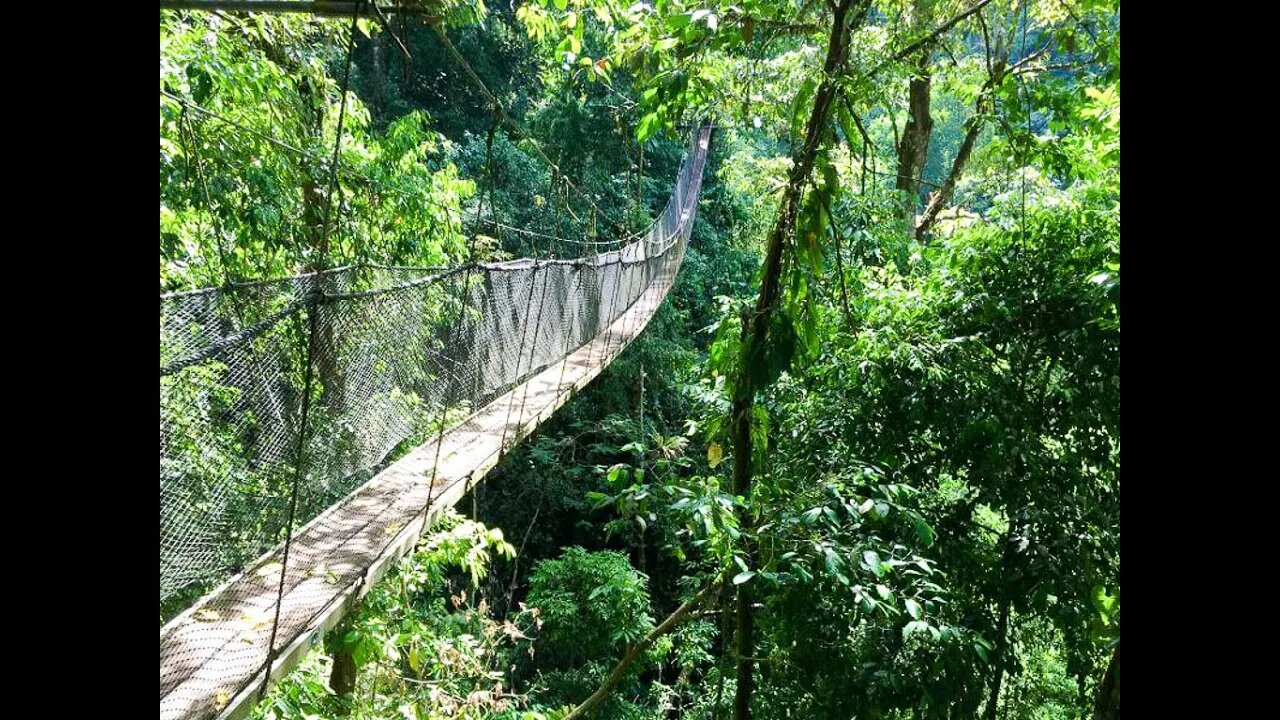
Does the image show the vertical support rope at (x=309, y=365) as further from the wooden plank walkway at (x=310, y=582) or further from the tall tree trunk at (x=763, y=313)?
the tall tree trunk at (x=763, y=313)

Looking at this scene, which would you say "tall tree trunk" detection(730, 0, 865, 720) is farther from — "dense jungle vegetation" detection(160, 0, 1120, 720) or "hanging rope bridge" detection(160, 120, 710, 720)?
"hanging rope bridge" detection(160, 120, 710, 720)

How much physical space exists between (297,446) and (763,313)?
3.08ft

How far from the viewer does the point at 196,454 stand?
1.43m

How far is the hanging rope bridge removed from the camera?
1.42 metres

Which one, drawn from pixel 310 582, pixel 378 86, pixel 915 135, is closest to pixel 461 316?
pixel 310 582

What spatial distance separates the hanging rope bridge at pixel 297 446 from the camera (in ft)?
4.67

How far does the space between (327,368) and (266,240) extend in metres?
1.16

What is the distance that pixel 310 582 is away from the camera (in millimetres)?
1776

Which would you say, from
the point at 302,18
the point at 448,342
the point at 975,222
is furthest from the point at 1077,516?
the point at 302,18

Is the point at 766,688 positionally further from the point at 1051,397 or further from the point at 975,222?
the point at 975,222

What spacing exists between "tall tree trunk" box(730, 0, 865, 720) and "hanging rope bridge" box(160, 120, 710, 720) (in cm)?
63

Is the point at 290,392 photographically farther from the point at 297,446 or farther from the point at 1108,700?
the point at 1108,700

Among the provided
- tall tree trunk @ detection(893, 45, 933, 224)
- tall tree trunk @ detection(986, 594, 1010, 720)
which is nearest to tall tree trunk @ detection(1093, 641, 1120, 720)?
tall tree trunk @ detection(986, 594, 1010, 720)

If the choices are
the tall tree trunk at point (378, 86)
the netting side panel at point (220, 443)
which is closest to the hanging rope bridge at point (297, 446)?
the netting side panel at point (220, 443)
